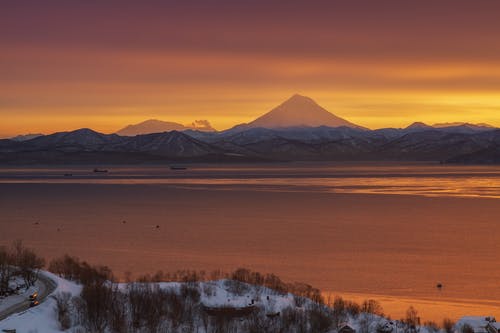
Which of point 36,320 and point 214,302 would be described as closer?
point 36,320

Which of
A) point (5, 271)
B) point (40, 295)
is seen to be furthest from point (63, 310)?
point (5, 271)

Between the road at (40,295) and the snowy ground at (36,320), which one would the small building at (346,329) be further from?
the road at (40,295)

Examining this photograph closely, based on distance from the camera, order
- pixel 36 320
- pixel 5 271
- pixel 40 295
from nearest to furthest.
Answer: pixel 36 320 → pixel 40 295 → pixel 5 271

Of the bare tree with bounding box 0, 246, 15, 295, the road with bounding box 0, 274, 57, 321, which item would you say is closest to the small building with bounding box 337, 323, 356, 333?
the road with bounding box 0, 274, 57, 321

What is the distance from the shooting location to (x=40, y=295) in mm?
33062

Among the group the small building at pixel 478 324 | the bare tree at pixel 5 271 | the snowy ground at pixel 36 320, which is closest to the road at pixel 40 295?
the snowy ground at pixel 36 320

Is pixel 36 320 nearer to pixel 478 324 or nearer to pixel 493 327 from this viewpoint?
pixel 478 324

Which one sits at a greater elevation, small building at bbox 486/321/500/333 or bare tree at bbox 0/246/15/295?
bare tree at bbox 0/246/15/295

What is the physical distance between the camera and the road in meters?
30.2

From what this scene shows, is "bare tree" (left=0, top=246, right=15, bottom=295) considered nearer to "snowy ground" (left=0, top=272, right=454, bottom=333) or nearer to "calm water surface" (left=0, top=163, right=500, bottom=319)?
"snowy ground" (left=0, top=272, right=454, bottom=333)

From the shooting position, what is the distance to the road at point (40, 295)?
30.2m

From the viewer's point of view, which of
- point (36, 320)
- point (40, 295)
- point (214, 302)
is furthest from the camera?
point (214, 302)

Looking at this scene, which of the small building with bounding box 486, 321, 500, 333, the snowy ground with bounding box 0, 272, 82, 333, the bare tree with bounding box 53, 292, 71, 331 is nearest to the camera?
the snowy ground with bounding box 0, 272, 82, 333

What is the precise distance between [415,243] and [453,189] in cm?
6840
